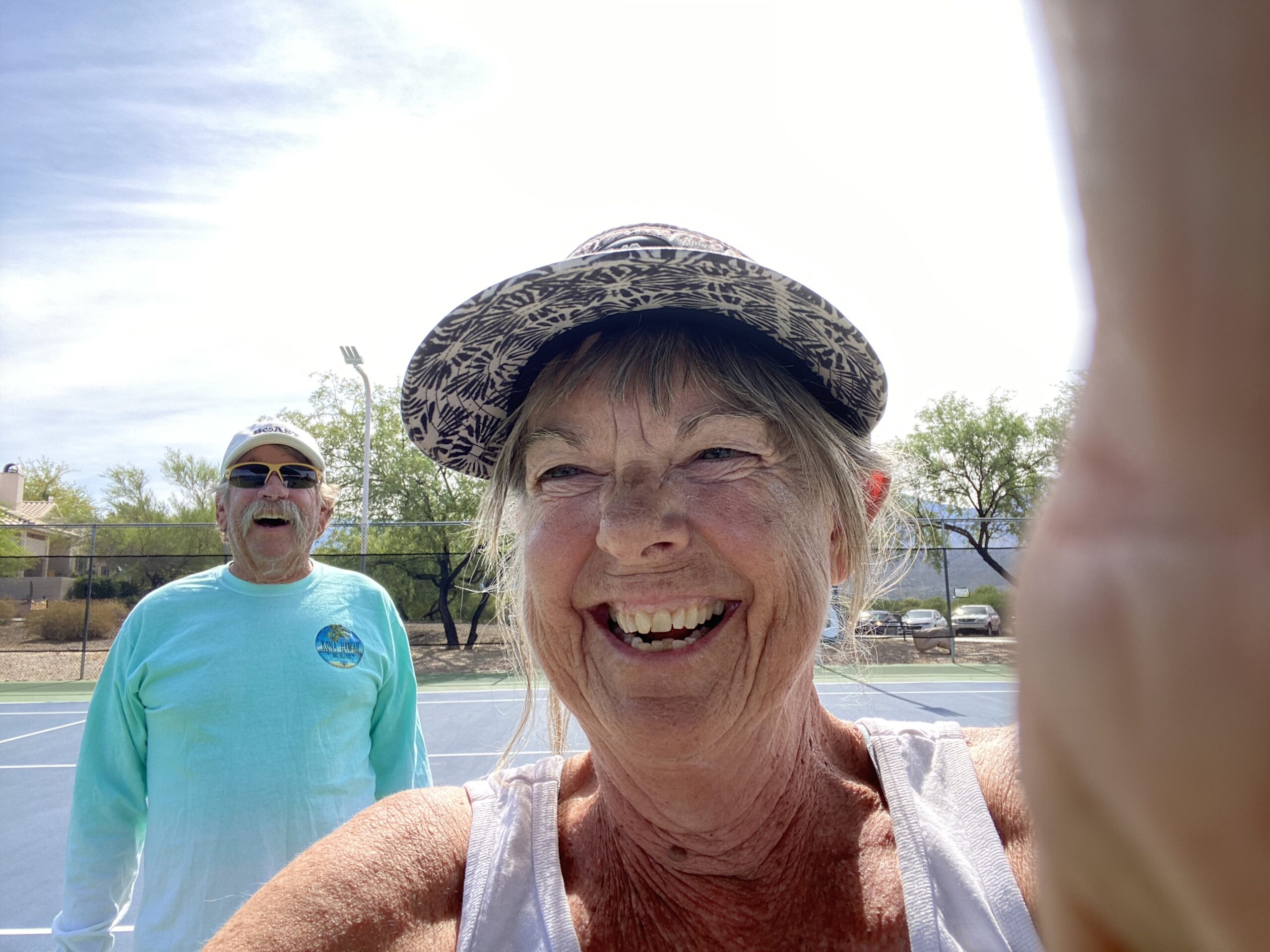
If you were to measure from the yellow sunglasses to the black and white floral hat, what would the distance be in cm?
281

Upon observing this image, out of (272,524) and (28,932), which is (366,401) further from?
(272,524)

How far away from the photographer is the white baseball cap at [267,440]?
15.4 feet

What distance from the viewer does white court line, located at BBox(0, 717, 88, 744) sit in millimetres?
13778

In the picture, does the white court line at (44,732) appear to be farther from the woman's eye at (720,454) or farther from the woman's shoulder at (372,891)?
the woman's eye at (720,454)

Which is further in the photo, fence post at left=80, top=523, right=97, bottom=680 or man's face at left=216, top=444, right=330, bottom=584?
fence post at left=80, top=523, right=97, bottom=680

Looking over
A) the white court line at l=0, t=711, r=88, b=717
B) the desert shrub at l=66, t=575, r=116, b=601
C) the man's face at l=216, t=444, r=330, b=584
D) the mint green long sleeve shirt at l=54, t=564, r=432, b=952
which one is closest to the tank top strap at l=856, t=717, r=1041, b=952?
the mint green long sleeve shirt at l=54, t=564, r=432, b=952

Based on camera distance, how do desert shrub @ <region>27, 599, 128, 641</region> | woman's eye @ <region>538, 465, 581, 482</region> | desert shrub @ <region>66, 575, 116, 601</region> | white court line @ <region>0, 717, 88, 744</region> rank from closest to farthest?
1. woman's eye @ <region>538, 465, 581, 482</region>
2. white court line @ <region>0, 717, 88, 744</region>
3. desert shrub @ <region>27, 599, 128, 641</region>
4. desert shrub @ <region>66, 575, 116, 601</region>

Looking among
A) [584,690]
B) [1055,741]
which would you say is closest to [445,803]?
[584,690]

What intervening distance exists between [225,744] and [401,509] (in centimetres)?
3108

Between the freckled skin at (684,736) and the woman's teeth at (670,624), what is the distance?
25mm

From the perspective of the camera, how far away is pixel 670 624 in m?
1.84

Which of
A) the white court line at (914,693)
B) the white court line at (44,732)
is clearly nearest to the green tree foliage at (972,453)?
the white court line at (914,693)

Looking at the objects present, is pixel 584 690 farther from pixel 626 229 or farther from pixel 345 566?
Answer: pixel 345 566

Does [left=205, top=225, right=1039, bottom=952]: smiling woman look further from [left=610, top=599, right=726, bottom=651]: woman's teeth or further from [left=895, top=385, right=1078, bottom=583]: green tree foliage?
[left=895, top=385, right=1078, bottom=583]: green tree foliage
